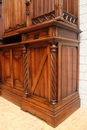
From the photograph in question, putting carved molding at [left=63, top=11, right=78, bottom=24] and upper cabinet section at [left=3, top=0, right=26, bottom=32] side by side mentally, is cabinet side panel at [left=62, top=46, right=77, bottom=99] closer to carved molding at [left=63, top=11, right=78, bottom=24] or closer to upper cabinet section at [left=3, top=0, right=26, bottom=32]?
carved molding at [left=63, top=11, right=78, bottom=24]

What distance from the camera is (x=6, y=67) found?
7.93 feet

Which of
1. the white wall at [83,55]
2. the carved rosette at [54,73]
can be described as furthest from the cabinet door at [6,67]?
the white wall at [83,55]

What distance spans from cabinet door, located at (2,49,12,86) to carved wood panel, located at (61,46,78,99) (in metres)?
1.13

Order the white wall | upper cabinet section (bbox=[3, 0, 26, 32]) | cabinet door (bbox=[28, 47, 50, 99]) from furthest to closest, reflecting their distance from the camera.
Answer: upper cabinet section (bbox=[3, 0, 26, 32])
the white wall
cabinet door (bbox=[28, 47, 50, 99])

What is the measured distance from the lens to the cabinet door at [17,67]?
6.70 feet

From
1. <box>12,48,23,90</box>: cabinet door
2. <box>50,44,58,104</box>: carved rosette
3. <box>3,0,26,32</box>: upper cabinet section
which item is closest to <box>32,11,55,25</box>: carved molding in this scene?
<box>3,0,26,32</box>: upper cabinet section

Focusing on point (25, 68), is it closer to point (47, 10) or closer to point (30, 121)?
point (30, 121)

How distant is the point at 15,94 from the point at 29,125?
0.73m

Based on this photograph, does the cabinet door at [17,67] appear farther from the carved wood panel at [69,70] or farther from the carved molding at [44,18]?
the carved wood panel at [69,70]

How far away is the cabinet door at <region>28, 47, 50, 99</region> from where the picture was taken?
62.2 inches

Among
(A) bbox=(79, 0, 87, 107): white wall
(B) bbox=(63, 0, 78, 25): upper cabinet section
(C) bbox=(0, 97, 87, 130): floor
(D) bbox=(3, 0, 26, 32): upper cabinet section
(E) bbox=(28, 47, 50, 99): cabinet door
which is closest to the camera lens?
(C) bbox=(0, 97, 87, 130): floor

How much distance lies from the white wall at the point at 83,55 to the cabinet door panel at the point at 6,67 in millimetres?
1359

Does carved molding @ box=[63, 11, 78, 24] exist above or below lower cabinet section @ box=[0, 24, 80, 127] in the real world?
above

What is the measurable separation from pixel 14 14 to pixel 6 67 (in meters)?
1.04
